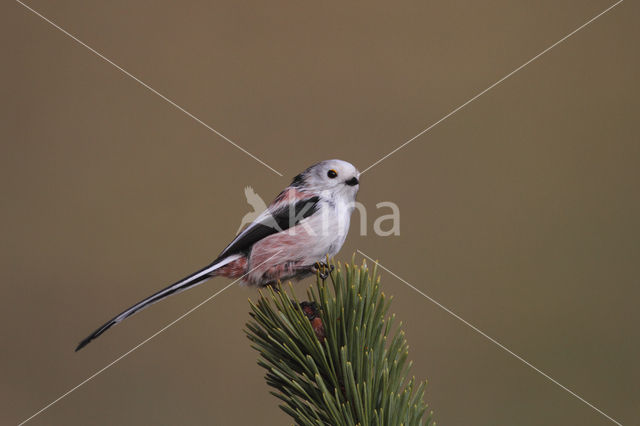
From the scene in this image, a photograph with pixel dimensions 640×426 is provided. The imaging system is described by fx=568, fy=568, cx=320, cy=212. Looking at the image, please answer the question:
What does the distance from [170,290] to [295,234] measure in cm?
22

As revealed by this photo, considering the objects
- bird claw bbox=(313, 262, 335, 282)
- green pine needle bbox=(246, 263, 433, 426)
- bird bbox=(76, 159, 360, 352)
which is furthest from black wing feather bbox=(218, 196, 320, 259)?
green pine needle bbox=(246, 263, 433, 426)

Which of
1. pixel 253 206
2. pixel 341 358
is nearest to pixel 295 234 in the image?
pixel 253 206

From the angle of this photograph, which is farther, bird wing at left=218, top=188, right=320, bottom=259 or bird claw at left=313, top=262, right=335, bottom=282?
bird wing at left=218, top=188, right=320, bottom=259

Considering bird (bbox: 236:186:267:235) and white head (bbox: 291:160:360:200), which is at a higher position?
white head (bbox: 291:160:360:200)

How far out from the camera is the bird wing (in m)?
0.96

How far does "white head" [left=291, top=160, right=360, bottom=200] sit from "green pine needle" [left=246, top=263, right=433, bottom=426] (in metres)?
0.30

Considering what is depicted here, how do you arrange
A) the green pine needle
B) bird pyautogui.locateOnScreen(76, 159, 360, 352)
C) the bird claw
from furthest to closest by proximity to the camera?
bird pyautogui.locateOnScreen(76, 159, 360, 352) → the bird claw → the green pine needle

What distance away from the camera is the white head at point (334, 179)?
0.99 metres

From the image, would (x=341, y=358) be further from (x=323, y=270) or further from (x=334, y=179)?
(x=334, y=179)

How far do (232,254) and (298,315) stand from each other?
31cm

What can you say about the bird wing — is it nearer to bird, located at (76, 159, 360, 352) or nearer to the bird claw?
bird, located at (76, 159, 360, 352)

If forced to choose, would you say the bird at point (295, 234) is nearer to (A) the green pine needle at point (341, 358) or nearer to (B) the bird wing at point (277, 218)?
(B) the bird wing at point (277, 218)

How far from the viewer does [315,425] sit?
63 cm

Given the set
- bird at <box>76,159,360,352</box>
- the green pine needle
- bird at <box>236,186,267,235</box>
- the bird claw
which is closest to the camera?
the green pine needle
